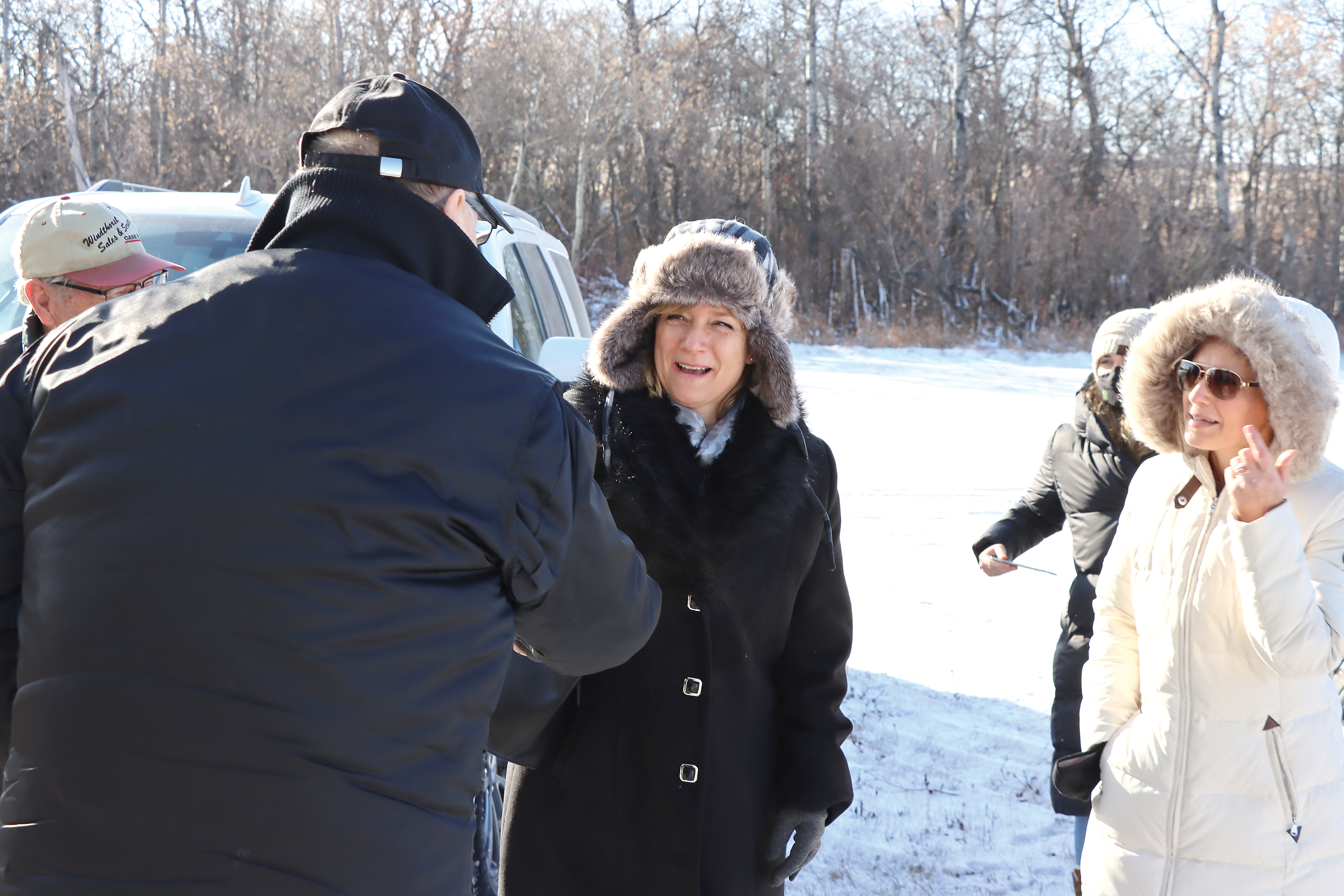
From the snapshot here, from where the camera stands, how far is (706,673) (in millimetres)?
2143

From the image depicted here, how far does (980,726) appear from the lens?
481 centimetres

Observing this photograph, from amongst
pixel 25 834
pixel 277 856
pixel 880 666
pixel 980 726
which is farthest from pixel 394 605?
pixel 880 666

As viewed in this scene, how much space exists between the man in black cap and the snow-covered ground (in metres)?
2.65

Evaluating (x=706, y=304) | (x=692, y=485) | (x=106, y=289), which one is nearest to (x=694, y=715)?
(x=692, y=485)

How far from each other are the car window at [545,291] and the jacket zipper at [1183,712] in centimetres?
324

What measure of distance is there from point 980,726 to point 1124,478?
6.35 feet

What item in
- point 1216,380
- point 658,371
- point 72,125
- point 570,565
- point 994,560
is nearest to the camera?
point 570,565

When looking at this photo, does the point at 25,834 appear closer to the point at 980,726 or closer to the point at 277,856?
the point at 277,856

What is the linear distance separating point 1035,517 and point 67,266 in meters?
3.09

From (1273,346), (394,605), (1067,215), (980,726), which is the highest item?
(1067,215)

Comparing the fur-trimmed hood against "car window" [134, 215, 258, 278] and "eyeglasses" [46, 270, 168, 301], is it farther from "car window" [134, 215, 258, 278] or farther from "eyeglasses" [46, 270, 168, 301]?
"car window" [134, 215, 258, 278]

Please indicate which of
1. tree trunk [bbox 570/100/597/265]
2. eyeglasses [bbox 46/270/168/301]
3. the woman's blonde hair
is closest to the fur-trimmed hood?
the woman's blonde hair

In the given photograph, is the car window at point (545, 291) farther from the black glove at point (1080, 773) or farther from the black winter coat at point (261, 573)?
the black winter coat at point (261, 573)

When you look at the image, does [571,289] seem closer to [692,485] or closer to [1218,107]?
[692,485]
